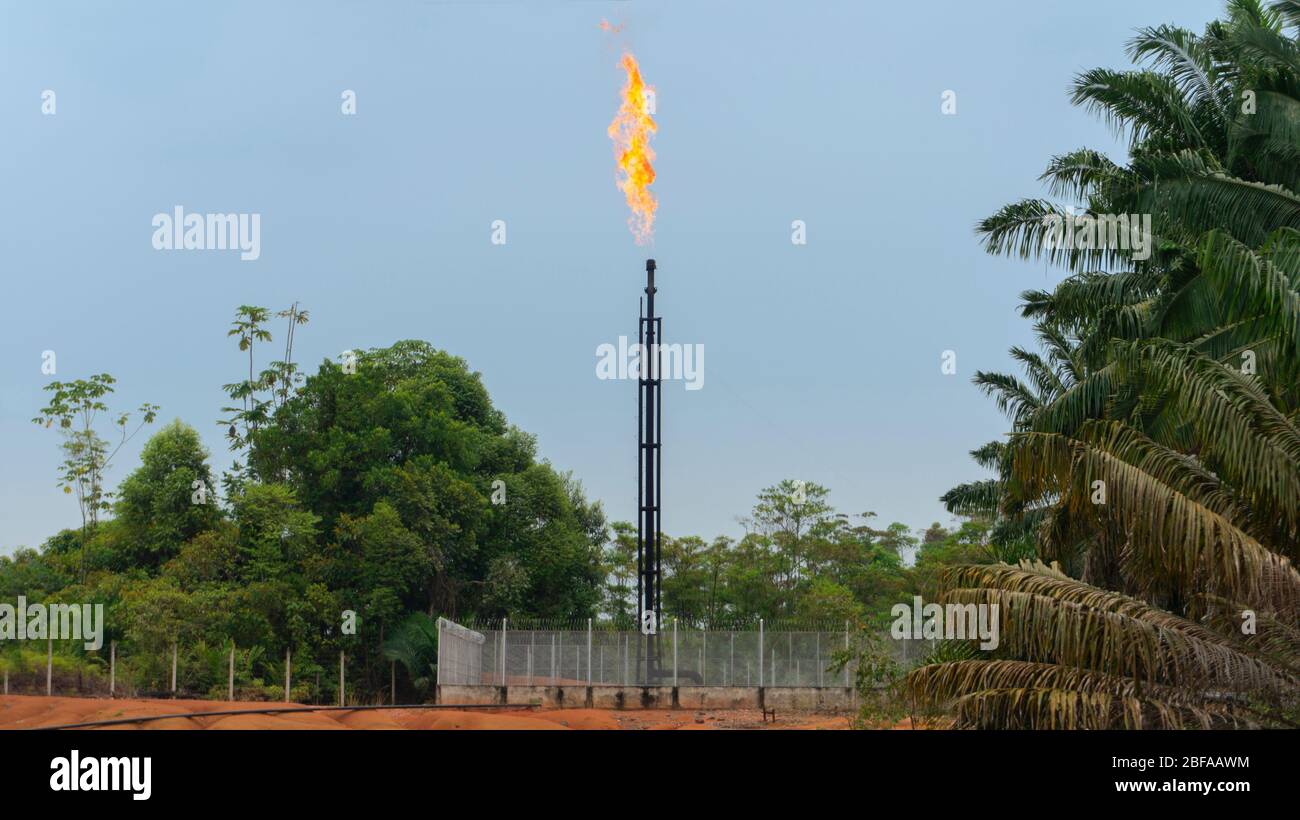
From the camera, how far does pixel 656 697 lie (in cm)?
3441

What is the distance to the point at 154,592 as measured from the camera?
39.9 meters

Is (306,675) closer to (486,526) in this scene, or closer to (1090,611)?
(486,526)

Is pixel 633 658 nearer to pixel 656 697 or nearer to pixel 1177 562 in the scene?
pixel 656 697

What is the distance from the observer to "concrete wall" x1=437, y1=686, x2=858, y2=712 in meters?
34.2

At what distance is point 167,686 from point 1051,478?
1206 inches
